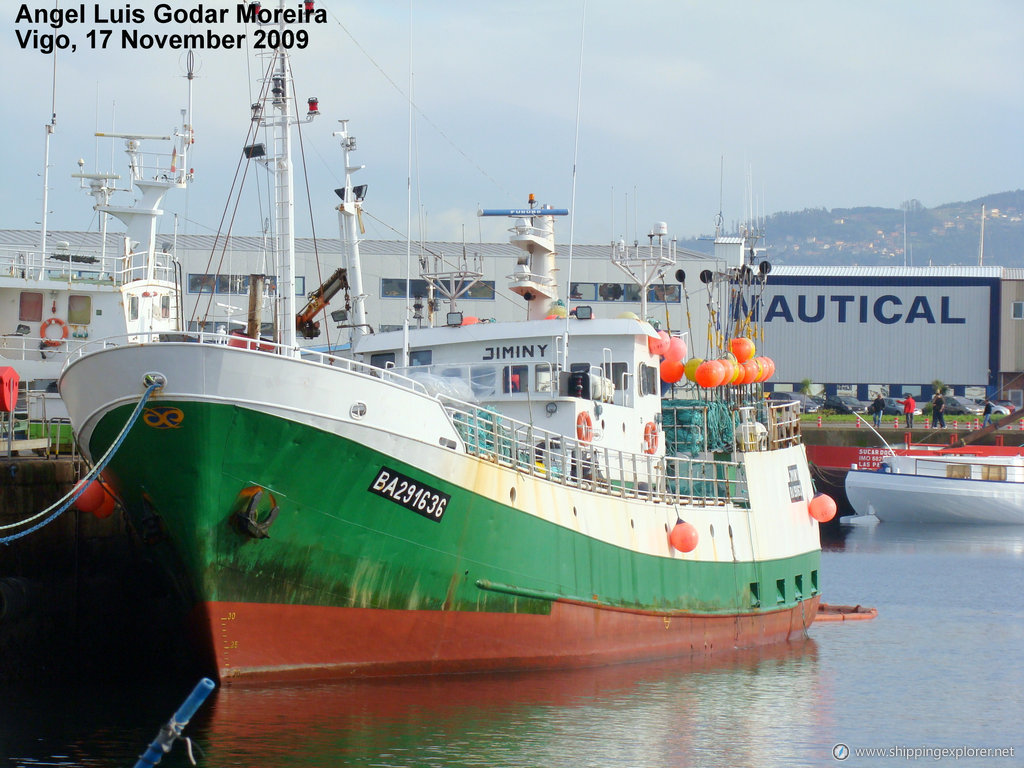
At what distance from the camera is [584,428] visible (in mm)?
20547

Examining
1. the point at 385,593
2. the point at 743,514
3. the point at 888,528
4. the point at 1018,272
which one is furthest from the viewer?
the point at 1018,272

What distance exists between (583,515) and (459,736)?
4.55 m

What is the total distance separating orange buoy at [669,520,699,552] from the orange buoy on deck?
7664 mm

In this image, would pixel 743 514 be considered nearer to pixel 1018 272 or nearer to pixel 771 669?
pixel 771 669

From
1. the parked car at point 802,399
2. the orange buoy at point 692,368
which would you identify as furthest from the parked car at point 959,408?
the orange buoy at point 692,368

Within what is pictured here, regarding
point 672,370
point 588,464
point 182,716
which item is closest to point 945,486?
point 672,370

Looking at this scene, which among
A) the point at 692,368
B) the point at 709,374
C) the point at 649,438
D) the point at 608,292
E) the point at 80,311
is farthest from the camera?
the point at 608,292

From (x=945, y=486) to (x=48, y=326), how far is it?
3328cm

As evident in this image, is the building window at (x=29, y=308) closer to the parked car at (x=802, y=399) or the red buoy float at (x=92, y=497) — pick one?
the red buoy float at (x=92, y=497)

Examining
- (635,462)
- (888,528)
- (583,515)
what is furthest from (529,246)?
(888,528)

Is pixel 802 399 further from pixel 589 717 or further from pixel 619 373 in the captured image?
pixel 589 717

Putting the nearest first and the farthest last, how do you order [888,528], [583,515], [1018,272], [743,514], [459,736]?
1. [459,736]
2. [583,515]
3. [743,514]
4. [888,528]
5. [1018,272]

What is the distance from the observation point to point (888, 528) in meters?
48.3

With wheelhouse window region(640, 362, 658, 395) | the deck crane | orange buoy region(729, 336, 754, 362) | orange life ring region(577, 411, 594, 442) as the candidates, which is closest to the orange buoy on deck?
orange buoy region(729, 336, 754, 362)
